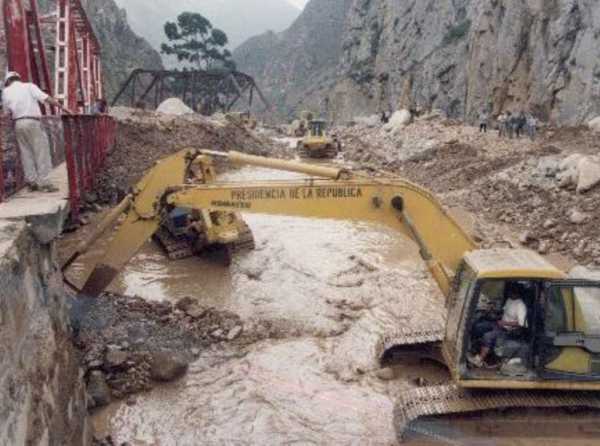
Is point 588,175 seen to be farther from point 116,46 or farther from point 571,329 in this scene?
point 116,46

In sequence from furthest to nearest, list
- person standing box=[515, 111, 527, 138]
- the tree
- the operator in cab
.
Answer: the tree < person standing box=[515, 111, 527, 138] < the operator in cab

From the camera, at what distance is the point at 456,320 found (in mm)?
6543

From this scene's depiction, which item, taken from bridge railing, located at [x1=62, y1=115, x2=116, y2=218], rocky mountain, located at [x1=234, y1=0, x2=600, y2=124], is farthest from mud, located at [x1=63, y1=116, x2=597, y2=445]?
rocky mountain, located at [x1=234, y1=0, x2=600, y2=124]

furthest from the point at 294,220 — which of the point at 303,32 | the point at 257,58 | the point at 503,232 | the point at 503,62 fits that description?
the point at 257,58

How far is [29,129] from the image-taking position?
6.73 metres

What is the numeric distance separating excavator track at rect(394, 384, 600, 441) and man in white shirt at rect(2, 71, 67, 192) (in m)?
4.88

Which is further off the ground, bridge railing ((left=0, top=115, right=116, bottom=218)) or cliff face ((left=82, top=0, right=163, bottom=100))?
cliff face ((left=82, top=0, right=163, bottom=100))

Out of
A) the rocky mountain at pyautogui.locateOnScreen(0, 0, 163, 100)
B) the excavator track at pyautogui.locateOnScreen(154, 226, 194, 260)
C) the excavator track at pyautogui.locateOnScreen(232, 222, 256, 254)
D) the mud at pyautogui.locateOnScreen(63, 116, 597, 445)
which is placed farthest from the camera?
the rocky mountain at pyautogui.locateOnScreen(0, 0, 163, 100)

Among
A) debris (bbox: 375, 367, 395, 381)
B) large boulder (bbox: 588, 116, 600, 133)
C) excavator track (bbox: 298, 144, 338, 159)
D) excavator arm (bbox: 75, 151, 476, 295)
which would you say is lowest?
excavator track (bbox: 298, 144, 338, 159)

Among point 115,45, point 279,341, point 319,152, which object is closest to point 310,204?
point 279,341

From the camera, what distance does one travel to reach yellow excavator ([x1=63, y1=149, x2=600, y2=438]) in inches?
238

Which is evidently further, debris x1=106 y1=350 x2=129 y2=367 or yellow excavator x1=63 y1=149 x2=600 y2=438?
debris x1=106 y1=350 x2=129 y2=367

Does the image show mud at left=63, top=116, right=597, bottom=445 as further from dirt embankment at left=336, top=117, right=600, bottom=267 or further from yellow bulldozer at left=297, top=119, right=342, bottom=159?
yellow bulldozer at left=297, top=119, right=342, bottom=159

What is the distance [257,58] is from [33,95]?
148 m
